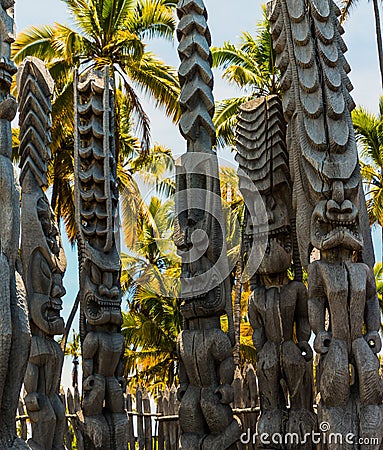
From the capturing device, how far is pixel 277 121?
777cm

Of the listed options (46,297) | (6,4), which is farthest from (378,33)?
(6,4)

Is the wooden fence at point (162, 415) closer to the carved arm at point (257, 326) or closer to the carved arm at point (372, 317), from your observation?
the carved arm at point (257, 326)

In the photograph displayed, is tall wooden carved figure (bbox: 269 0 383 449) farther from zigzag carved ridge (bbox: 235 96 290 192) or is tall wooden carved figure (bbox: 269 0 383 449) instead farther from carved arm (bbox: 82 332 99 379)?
carved arm (bbox: 82 332 99 379)

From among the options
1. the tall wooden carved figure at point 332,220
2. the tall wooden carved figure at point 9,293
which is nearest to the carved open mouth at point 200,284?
the tall wooden carved figure at point 332,220

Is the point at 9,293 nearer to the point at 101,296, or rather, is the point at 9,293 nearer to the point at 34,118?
the point at 101,296

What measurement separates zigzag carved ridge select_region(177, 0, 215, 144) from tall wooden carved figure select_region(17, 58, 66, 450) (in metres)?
1.57

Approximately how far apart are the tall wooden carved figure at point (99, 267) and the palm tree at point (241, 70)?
13.5 metres

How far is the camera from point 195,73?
755 centimetres

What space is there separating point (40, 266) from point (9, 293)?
344 cm

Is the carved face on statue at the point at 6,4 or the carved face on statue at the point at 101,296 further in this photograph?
the carved face on statue at the point at 101,296

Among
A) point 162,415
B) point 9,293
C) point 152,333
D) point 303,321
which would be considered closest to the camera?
point 9,293

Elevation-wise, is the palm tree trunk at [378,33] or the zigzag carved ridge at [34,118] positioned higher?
the palm tree trunk at [378,33]

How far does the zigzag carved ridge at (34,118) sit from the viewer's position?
7.85 metres

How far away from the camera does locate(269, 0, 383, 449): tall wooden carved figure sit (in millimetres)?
5520
